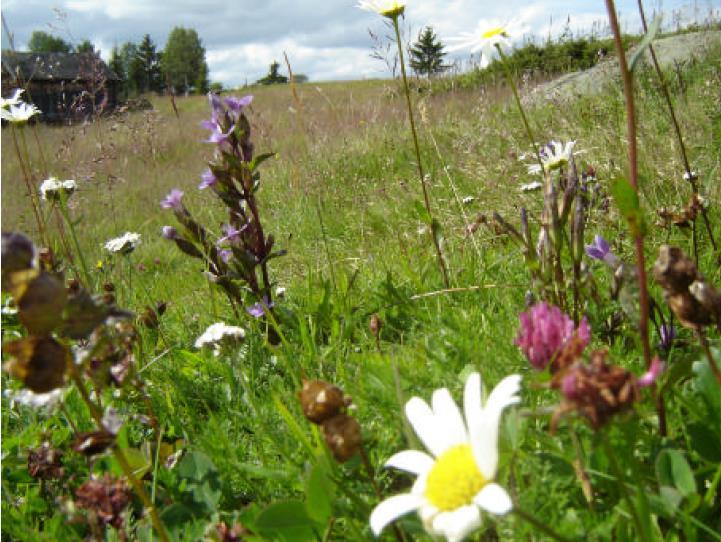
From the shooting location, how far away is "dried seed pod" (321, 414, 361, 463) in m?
0.80

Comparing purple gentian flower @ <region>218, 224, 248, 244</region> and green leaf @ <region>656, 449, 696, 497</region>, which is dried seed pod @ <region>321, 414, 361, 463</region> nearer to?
Answer: green leaf @ <region>656, 449, 696, 497</region>

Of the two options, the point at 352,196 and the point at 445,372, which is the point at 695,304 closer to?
the point at 445,372

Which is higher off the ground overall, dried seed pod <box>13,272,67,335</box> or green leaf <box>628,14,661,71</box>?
green leaf <box>628,14,661,71</box>

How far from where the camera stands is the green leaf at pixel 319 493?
940mm

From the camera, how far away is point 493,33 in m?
1.78

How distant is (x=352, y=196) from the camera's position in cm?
479

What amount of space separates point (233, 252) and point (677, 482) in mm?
1378

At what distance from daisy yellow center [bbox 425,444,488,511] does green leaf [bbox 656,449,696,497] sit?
0.32 m

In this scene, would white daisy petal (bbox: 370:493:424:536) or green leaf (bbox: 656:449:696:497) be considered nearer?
white daisy petal (bbox: 370:493:424:536)

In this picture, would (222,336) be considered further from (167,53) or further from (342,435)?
(167,53)

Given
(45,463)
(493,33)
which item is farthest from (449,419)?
(493,33)

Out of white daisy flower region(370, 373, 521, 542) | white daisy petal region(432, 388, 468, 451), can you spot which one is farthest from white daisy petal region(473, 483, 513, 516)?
white daisy petal region(432, 388, 468, 451)

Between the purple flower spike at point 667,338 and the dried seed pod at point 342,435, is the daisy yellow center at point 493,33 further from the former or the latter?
the dried seed pod at point 342,435

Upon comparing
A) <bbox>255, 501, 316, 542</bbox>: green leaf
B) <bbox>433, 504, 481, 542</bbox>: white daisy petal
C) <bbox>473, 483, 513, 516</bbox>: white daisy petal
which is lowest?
<bbox>255, 501, 316, 542</bbox>: green leaf
